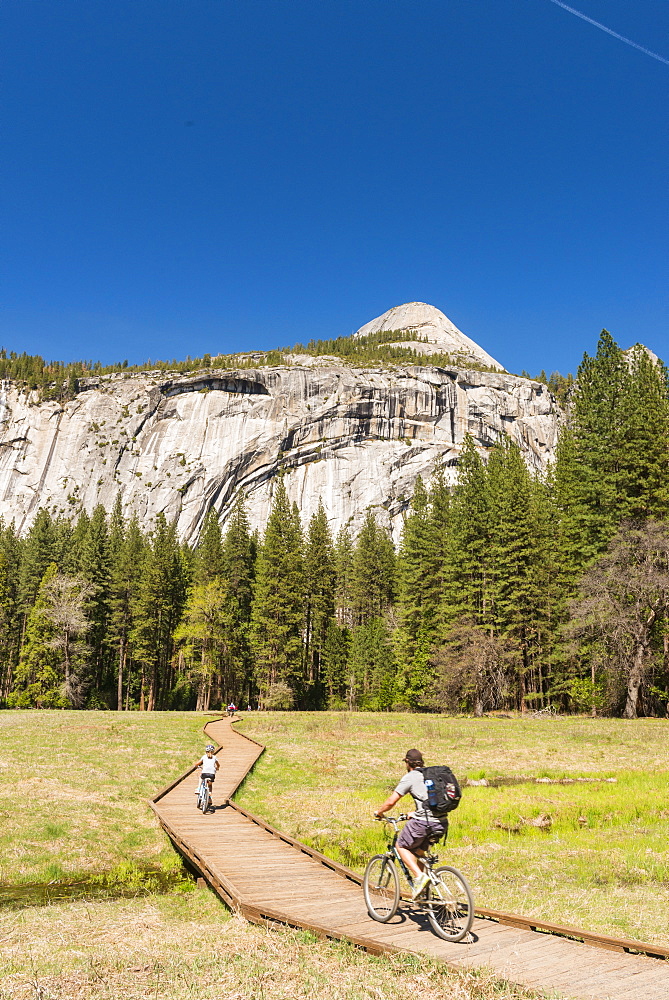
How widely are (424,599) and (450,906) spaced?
4500 centimetres

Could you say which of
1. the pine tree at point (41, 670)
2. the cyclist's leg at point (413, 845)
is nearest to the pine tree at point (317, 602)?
the pine tree at point (41, 670)

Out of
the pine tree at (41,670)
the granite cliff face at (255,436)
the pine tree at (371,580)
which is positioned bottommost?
the pine tree at (41,670)

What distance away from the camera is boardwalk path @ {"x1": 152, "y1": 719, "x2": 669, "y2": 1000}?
5.94 m

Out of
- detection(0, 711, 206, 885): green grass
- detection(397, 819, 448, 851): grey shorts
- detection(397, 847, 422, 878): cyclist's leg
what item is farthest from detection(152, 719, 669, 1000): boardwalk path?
detection(0, 711, 206, 885): green grass

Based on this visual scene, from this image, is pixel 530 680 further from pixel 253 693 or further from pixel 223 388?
pixel 223 388

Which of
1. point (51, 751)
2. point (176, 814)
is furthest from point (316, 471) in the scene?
point (176, 814)

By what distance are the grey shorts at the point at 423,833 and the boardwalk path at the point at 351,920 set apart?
0.98 meters

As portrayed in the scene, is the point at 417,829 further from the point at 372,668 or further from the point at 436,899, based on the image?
the point at 372,668

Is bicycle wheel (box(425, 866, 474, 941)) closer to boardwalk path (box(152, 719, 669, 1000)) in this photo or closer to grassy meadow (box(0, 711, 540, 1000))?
boardwalk path (box(152, 719, 669, 1000))

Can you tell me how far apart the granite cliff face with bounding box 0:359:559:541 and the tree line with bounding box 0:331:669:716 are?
48.1 m

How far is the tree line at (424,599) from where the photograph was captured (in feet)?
126

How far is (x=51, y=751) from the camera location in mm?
23266

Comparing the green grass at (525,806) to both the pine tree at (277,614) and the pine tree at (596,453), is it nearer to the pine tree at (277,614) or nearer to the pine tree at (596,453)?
the pine tree at (596,453)

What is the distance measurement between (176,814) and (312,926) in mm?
8692
